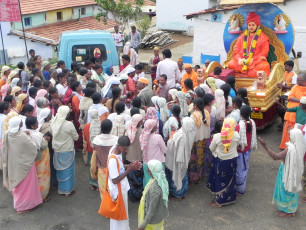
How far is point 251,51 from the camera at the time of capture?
9.65 m

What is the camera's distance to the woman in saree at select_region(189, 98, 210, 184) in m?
6.12

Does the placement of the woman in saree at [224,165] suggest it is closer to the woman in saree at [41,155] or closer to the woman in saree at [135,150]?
the woman in saree at [135,150]

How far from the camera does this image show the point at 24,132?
564 centimetres

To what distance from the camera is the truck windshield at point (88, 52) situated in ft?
31.2

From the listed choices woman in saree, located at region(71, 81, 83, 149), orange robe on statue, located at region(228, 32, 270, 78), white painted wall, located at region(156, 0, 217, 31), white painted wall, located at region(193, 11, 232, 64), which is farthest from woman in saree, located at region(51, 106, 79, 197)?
white painted wall, located at region(156, 0, 217, 31)

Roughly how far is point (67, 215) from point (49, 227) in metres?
0.36

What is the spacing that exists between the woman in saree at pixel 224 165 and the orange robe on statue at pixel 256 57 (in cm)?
418

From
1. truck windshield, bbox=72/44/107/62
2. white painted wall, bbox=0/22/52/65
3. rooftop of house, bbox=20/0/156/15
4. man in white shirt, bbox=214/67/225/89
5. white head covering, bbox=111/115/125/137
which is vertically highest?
rooftop of house, bbox=20/0/156/15

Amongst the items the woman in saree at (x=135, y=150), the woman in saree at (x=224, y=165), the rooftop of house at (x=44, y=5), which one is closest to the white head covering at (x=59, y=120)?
the woman in saree at (x=135, y=150)

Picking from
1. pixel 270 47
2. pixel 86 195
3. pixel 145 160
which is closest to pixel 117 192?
pixel 145 160

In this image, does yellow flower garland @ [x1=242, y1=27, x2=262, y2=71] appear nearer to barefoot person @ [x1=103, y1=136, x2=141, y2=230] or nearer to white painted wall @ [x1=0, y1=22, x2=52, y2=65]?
barefoot person @ [x1=103, y1=136, x2=141, y2=230]

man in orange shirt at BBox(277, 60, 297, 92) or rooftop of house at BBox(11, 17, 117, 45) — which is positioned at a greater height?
man in orange shirt at BBox(277, 60, 297, 92)

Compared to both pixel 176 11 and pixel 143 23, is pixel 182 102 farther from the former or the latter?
pixel 176 11

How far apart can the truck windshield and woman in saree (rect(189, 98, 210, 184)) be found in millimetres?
4125
